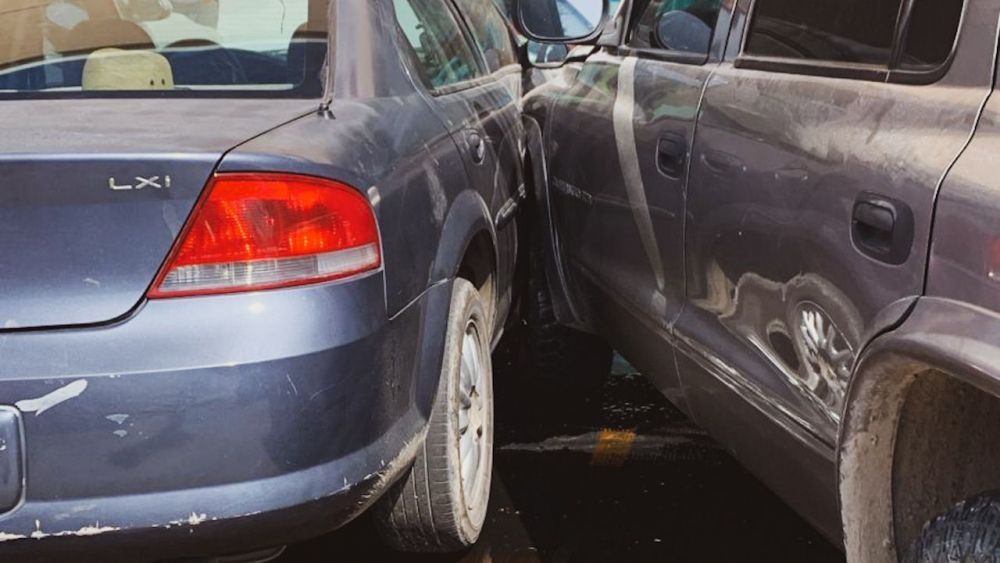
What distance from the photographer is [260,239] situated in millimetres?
2156

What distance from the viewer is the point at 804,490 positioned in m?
2.41

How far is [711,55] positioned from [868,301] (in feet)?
4.03

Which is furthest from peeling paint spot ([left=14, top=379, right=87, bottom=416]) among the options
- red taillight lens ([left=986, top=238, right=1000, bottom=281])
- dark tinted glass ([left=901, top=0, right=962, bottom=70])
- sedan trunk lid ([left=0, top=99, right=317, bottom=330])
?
dark tinted glass ([left=901, top=0, right=962, bottom=70])

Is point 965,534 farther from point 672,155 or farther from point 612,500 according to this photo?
point 612,500

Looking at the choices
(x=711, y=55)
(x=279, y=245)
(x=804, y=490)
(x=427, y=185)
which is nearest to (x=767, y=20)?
(x=711, y=55)

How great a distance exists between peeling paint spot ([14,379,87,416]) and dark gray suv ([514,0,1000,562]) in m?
1.34

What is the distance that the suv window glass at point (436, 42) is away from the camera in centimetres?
317

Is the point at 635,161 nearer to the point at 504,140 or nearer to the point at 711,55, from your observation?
the point at 711,55

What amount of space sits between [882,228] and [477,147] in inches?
62.9

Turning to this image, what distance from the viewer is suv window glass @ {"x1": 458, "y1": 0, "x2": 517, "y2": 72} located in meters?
4.40

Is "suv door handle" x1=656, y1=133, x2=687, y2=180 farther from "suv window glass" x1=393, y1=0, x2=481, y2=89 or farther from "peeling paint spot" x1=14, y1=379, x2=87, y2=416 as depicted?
"peeling paint spot" x1=14, y1=379, x2=87, y2=416

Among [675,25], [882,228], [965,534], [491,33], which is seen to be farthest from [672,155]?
[491,33]

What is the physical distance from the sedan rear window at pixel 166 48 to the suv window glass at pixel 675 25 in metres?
1.06

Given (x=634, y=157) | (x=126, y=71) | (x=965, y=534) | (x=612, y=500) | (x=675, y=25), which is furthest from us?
(x=612, y=500)
